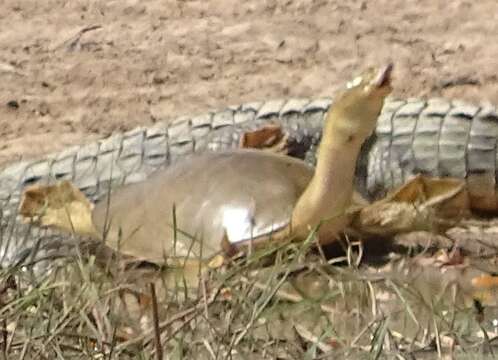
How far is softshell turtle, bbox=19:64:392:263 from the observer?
3.10 m

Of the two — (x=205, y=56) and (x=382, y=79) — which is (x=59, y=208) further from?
(x=205, y=56)

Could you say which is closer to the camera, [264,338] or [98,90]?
[264,338]

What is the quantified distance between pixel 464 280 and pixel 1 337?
1.11 metres

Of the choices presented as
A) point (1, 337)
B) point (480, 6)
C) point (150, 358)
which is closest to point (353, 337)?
point (150, 358)

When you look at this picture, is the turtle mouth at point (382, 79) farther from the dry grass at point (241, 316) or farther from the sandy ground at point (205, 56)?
the sandy ground at point (205, 56)

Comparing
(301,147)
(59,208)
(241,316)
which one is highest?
(241,316)

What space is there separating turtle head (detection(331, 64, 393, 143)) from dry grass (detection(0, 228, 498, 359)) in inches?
30.0

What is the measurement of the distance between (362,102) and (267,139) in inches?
43.9

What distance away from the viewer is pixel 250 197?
3391mm

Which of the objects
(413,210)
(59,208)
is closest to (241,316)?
(413,210)

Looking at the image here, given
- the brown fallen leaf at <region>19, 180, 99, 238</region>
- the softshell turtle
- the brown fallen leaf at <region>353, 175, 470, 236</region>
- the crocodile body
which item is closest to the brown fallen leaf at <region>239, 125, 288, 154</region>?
the crocodile body

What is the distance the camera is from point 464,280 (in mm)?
2986

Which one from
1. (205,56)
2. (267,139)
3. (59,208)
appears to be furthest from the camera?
(205,56)

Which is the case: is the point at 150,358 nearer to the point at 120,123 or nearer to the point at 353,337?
the point at 353,337
